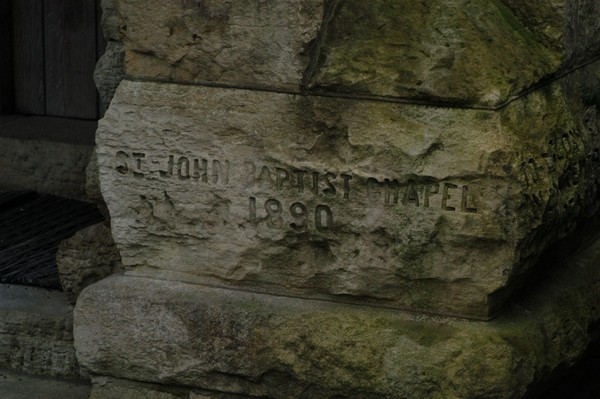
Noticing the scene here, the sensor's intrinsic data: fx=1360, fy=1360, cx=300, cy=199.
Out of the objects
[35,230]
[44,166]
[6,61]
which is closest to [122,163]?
[35,230]

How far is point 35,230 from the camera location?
4582 millimetres

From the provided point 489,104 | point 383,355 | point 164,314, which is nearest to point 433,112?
point 489,104

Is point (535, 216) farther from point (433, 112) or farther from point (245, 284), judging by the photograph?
point (245, 284)

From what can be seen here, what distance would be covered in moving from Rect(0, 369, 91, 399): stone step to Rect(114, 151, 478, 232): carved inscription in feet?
2.51

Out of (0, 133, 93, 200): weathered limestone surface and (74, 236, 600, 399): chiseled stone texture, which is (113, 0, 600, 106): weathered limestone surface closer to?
(74, 236, 600, 399): chiseled stone texture

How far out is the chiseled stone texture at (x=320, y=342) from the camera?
3.09m

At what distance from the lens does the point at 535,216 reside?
3.06m

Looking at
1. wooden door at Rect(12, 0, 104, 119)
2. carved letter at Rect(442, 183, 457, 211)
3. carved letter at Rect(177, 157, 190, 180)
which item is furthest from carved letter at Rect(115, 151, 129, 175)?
wooden door at Rect(12, 0, 104, 119)

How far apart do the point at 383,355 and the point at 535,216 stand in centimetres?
47

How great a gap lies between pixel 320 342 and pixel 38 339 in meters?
1.04

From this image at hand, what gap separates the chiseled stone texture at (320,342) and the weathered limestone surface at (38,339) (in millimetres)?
413

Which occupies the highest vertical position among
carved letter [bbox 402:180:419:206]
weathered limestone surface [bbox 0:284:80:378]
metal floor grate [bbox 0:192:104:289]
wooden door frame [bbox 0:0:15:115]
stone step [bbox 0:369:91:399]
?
carved letter [bbox 402:180:419:206]

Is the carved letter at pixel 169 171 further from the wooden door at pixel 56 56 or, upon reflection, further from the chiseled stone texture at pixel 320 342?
the wooden door at pixel 56 56

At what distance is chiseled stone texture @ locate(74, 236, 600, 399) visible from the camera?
3.09m
